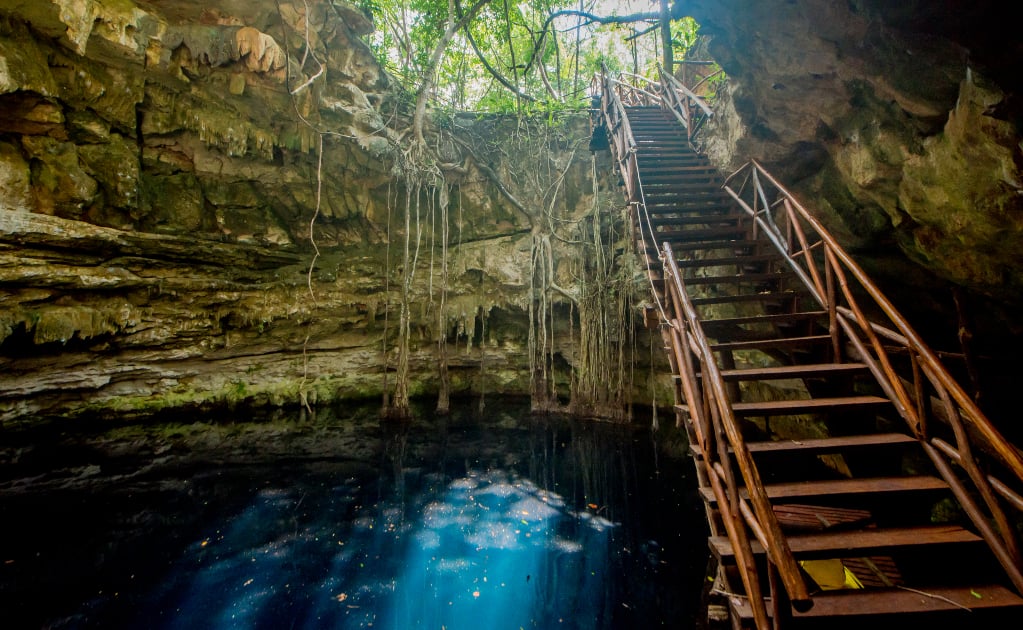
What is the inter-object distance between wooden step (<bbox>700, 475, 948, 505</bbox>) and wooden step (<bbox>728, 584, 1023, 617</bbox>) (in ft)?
1.37

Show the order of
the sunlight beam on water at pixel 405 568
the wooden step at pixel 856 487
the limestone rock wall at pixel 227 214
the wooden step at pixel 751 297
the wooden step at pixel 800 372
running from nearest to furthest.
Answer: the wooden step at pixel 856 487
the wooden step at pixel 800 372
the sunlight beam on water at pixel 405 568
the wooden step at pixel 751 297
the limestone rock wall at pixel 227 214

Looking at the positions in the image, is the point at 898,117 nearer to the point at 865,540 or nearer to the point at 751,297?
the point at 751,297

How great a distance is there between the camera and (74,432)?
22.0ft

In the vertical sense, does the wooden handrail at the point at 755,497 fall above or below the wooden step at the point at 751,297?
below

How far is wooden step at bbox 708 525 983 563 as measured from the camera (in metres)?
1.82

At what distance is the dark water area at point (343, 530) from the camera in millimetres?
3221

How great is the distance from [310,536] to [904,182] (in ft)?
20.8

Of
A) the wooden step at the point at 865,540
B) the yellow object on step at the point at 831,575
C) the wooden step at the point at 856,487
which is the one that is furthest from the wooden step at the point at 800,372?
the yellow object on step at the point at 831,575

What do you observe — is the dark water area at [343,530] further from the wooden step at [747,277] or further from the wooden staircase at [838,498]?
the wooden step at [747,277]

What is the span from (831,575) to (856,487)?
3.03ft

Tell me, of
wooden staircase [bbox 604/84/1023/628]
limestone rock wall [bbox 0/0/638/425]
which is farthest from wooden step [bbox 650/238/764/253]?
limestone rock wall [bbox 0/0/638/425]

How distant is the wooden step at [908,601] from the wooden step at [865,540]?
151mm

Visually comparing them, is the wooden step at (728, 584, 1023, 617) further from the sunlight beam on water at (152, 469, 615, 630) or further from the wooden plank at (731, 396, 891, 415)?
the sunlight beam on water at (152, 469, 615, 630)

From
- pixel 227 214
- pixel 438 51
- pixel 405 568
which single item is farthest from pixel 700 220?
pixel 227 214
